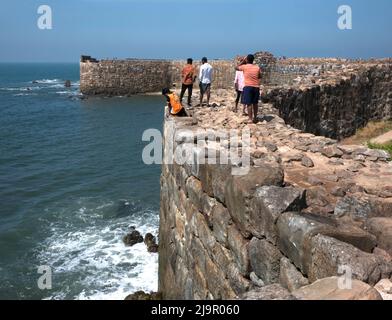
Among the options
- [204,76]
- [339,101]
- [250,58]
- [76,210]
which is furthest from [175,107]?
[76,210]

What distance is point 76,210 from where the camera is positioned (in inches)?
639

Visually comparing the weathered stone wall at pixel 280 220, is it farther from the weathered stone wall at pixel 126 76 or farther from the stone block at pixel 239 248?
the weathered stone wall at pixel 126 76

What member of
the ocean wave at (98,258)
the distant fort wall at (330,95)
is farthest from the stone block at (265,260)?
the distant fort wall at (330,95)

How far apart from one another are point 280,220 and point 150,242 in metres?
10.3

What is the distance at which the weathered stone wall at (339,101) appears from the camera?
13.8 m

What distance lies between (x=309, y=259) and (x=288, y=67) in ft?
70.4

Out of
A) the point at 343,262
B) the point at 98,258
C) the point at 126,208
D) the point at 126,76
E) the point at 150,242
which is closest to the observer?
the point at 343,262

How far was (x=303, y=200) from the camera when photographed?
413 cm

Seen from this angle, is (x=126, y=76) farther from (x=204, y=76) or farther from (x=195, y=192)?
(x=195, y=192)

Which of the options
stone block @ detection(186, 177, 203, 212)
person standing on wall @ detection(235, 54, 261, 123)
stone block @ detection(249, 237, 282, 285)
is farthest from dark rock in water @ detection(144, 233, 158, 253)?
stone block @ detection(249, 237, 282, 285)

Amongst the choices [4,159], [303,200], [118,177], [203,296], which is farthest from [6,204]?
[303,200]

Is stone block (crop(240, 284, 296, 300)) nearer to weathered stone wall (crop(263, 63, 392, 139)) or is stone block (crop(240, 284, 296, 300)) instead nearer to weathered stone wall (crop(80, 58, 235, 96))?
weathered stone wall (crop(263, 63, 392, 139))
